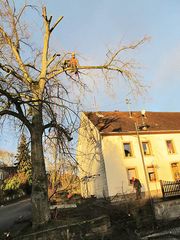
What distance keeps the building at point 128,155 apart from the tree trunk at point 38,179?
12222 mm

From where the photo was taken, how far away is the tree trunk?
10844mm

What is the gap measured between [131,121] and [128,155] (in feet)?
15.9

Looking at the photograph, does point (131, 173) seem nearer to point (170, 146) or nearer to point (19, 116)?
point (170, 146)

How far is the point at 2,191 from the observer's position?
121 feet

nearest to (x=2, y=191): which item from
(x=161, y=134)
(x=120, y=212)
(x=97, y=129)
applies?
(x=97, y=129)

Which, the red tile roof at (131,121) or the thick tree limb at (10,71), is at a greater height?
the red tile roof at (131,121)

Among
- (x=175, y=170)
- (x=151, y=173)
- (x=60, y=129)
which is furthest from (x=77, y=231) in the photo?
(x=175, y=170)

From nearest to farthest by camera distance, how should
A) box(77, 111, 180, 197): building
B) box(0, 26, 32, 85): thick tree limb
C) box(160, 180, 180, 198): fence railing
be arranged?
box(0, 26, 32, 85): thick tree limb < box(160, 180, 180, 198): fence railing < box(77, 111, 180, 197): building

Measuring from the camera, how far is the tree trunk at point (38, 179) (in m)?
10.8

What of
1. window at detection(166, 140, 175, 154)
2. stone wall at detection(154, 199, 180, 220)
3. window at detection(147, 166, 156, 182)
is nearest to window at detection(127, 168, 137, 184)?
window at detection(147, 166, 156, 182)

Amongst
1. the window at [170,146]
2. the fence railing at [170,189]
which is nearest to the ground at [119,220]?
the fence railing at [170,189]

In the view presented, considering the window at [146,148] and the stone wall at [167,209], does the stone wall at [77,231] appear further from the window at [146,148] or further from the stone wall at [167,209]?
the window at [146,148]

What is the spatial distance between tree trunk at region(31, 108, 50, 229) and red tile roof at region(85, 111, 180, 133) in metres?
14.6

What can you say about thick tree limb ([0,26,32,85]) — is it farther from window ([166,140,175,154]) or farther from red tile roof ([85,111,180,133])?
window ([166,140,175,154])
